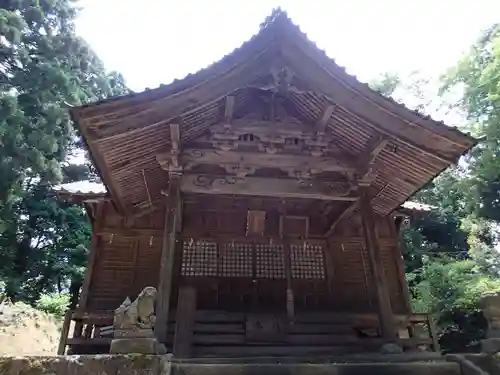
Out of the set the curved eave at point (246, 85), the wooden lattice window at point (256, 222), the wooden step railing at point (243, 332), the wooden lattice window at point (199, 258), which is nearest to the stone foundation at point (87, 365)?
the wooden step railing at point (243, 332)

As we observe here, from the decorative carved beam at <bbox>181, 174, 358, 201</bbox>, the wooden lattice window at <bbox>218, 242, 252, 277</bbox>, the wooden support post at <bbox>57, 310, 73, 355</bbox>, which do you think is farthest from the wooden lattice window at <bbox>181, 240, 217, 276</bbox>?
the wooden support post at <bbox>57, 310, 73, 355</bbox>

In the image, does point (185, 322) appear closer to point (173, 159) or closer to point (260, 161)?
point (173, 159)

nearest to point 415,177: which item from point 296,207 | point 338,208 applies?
point 338,208

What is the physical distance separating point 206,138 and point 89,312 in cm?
352

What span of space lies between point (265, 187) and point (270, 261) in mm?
2383

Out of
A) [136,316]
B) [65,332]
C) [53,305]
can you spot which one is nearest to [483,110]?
[65,332]

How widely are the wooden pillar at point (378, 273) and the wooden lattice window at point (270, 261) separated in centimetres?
266

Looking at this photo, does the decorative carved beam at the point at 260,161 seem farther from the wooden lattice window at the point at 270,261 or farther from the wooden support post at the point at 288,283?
the wooden lattice window at the point at 270,261

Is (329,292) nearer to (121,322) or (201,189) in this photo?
(201,189)

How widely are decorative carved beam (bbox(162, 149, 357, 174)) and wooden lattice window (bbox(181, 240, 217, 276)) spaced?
95.7 inches

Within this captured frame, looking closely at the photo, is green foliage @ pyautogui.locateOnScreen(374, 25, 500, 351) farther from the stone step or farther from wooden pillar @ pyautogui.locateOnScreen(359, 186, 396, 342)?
the stone step

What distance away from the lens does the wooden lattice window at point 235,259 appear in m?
8.76

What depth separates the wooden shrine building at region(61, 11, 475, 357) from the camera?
20.4 feet

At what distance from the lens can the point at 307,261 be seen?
9164mm
